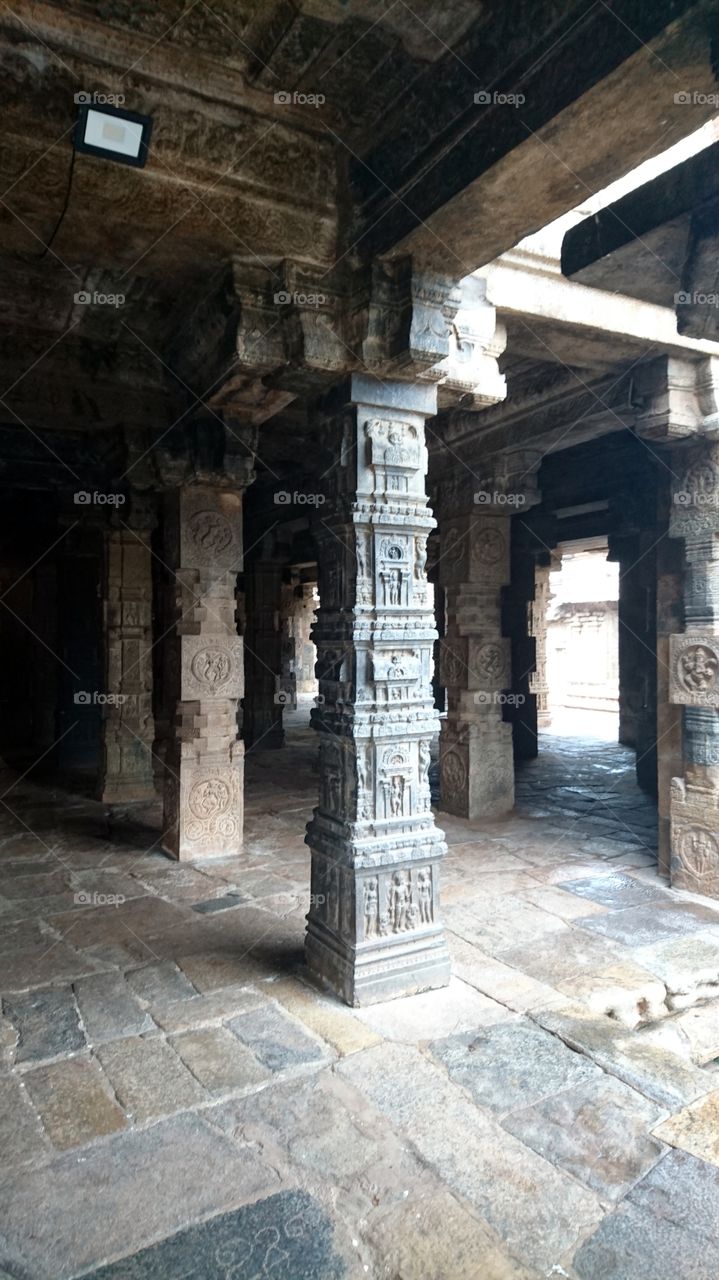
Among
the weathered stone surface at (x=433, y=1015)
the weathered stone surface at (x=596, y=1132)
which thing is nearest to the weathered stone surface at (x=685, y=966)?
the weathered stone surface at (x=433, y=1015)

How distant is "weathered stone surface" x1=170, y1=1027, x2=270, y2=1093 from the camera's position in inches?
121

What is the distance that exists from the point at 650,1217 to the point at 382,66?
4072 millimetres

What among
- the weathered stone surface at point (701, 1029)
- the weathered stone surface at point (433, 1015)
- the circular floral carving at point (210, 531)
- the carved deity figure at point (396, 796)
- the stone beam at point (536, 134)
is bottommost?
the weathered stone surface at point (701, 1029)

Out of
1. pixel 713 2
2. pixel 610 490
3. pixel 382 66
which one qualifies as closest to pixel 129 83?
pixel 382 66

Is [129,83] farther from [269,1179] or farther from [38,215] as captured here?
[269,1179]

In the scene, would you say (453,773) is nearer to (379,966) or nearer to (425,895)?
(425,895)

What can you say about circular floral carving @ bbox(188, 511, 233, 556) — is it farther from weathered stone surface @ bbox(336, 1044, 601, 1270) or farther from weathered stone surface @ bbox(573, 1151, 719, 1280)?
weathered stone surface @ bbox(573, 1151, 719, 1280)

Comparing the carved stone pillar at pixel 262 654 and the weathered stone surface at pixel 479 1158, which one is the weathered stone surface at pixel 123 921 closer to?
the weathered stone surface at pixel 479 1158

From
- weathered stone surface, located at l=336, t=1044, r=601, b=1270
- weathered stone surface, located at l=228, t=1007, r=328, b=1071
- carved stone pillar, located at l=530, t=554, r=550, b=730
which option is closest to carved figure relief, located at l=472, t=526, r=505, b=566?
weathered stone surface, located at l=228, t=1007, r=328, b=1071

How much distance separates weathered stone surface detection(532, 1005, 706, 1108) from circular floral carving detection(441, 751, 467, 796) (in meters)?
3.97

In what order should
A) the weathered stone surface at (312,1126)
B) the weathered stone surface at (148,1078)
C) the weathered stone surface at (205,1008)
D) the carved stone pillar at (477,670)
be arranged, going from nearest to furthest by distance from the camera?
the weathered stone surface at (312,1126), the weathered stone surface at (148,1078), the weathered stone surface at (205,1008), the carved stone pillar at (477,670)

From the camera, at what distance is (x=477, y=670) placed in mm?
7598

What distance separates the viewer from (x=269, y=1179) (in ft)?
8.24

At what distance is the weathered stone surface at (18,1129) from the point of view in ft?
8.67
